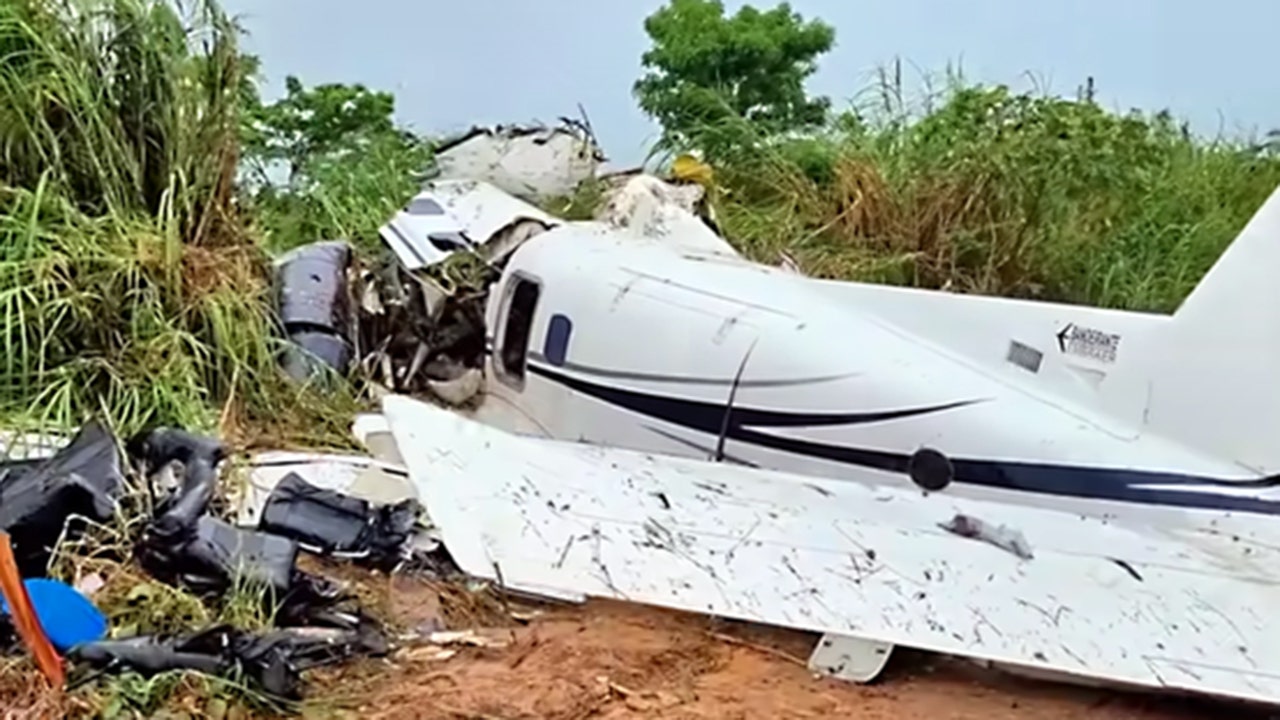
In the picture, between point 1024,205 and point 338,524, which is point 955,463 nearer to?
point 338,524

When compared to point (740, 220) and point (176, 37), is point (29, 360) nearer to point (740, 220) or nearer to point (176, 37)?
point (176, 37)

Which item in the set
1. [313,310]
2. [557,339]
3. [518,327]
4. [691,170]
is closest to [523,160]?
[691,170]

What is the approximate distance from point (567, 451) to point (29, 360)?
7.53 feet

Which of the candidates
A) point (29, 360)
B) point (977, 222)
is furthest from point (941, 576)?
point (977, 222)

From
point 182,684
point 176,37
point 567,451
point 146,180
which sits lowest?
point 182,684

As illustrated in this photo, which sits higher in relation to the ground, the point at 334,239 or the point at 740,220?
the point at 740,220

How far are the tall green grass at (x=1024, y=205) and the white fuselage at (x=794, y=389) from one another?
274 cm

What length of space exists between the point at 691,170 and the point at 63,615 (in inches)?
243

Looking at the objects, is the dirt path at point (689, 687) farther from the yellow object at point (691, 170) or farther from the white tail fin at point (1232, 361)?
the yellow object at point (691, 170)

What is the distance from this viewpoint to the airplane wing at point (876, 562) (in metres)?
3.43

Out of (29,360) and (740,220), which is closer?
(29,360)

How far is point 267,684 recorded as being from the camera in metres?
3.60

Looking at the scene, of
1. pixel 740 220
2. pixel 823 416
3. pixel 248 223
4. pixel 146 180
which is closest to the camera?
pixel 823 416

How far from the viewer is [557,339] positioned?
19.0 ft
